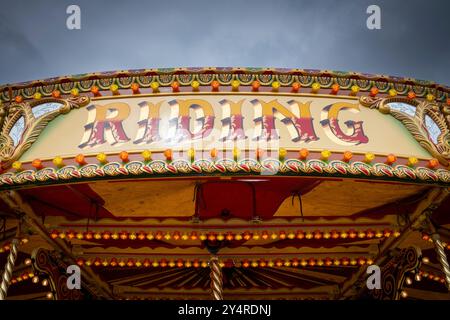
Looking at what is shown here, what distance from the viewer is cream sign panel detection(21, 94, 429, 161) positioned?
4770 mm

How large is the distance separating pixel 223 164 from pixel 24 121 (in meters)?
2.22

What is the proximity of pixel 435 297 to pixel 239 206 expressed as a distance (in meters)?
4.43

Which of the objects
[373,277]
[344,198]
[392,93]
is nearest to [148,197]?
[344,198]

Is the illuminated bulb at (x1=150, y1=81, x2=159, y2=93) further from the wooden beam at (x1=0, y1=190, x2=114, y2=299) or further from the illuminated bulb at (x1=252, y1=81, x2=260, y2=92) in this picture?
the wooden beam at (x1=0, y1=190, x2=114, y2=299)

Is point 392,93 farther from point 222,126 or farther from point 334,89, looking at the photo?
point 222,126

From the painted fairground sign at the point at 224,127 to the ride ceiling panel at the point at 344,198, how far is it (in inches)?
21.8

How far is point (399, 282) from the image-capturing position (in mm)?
6309

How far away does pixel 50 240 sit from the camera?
6469mm

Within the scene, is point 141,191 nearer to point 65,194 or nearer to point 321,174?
point 65,194

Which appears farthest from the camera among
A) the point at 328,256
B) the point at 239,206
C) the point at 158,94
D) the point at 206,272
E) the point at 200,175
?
the point at 206,272

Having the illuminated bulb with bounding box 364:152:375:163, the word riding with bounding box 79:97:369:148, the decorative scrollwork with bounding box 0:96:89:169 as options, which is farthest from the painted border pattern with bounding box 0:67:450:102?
the illuminated bulb with bounding box 364:152:375:163

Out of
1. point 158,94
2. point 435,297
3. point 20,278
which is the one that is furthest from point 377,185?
point 20,278

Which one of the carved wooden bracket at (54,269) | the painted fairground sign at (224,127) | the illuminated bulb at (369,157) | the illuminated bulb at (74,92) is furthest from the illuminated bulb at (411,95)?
the carved wooden bracket at (54,269)
